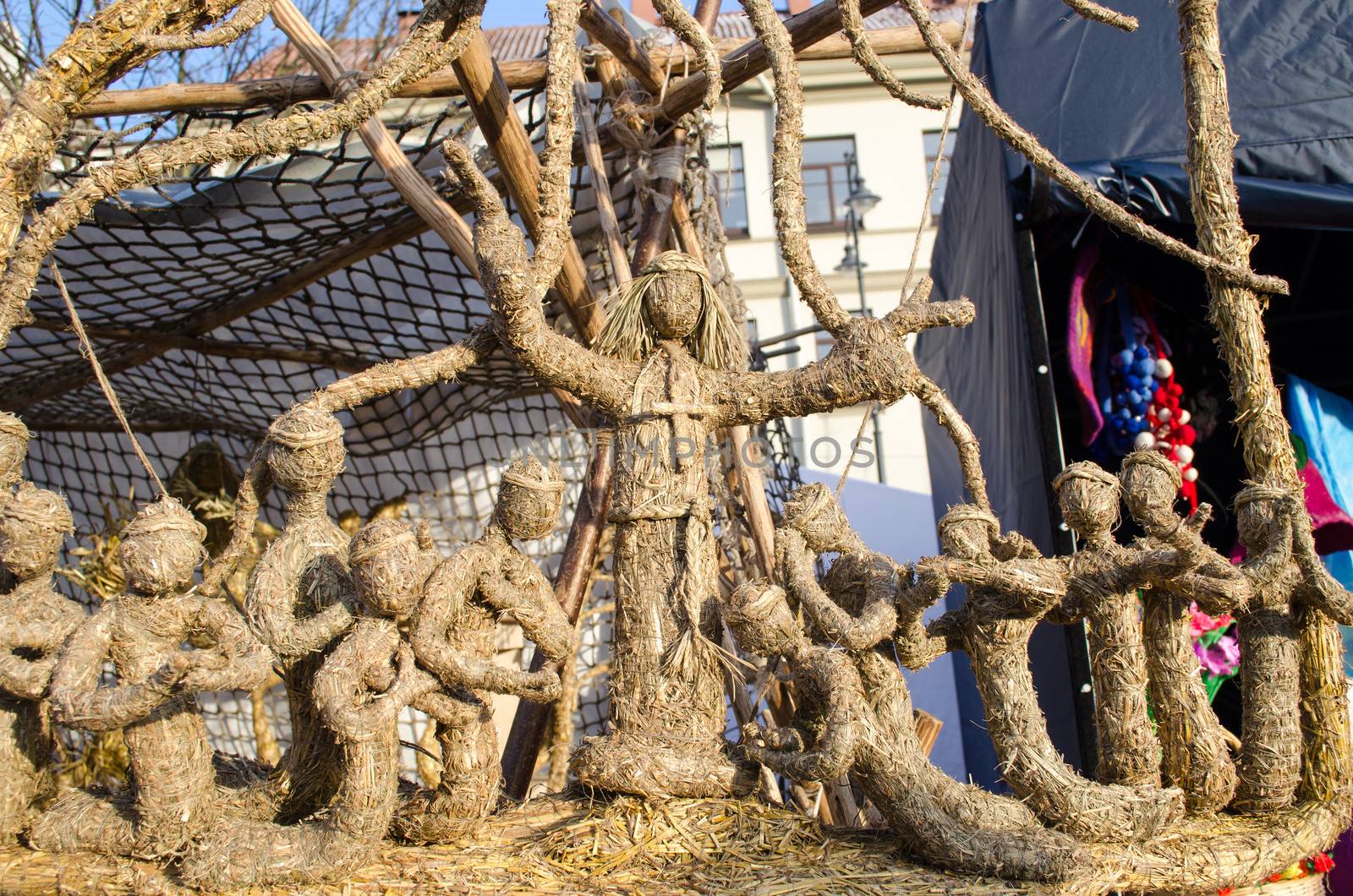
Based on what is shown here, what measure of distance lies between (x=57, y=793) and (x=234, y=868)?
0.51 m

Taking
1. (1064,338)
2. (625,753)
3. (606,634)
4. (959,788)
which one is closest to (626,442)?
(625,753)

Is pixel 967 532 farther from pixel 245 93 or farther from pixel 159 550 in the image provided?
pixel 245 93

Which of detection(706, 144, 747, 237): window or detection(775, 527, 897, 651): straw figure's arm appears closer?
detection(775, 527, 897, 651): straw figure's arm

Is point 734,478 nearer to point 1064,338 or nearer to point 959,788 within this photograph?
point 1064,338

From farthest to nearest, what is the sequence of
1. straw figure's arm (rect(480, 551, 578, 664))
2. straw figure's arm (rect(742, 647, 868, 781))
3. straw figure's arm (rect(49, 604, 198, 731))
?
straw figure's arm (rect(480, 551, 578, 664))
straw figure's arm (rect(742, 647, 868, 781))
straw figure's arm (rect(49, 604, 198, 731))

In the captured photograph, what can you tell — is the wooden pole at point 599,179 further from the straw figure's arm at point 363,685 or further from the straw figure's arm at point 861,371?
the straw figure's arm at point 363,685

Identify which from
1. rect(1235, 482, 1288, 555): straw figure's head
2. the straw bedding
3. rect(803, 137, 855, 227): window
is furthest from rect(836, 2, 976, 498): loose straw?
rect(803, 137, 855, 227): window

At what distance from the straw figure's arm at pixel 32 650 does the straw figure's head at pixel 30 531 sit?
0.08m

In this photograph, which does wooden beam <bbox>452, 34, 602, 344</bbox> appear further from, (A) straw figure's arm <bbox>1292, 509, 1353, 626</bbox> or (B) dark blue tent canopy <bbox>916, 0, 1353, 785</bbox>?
(A) straw figure's arm <bbox>1292, 509, 1353, 626</bbox>

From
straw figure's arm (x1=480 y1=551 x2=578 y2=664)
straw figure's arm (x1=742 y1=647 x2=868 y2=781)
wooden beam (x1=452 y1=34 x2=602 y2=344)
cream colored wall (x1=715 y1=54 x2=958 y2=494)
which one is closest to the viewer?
straw figure's arm (x1=742 y1=647 x2=868 y2=781)

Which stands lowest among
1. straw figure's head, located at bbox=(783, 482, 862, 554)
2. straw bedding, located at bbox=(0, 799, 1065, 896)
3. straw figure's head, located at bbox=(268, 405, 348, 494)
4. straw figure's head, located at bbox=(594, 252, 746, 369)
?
straw bedding, located at bbox=(0, 799, 1065, 896)

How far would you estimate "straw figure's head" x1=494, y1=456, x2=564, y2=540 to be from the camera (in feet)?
5.86

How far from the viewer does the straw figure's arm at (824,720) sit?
1606 mm

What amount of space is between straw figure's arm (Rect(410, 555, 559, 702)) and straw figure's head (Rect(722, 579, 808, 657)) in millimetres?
301
